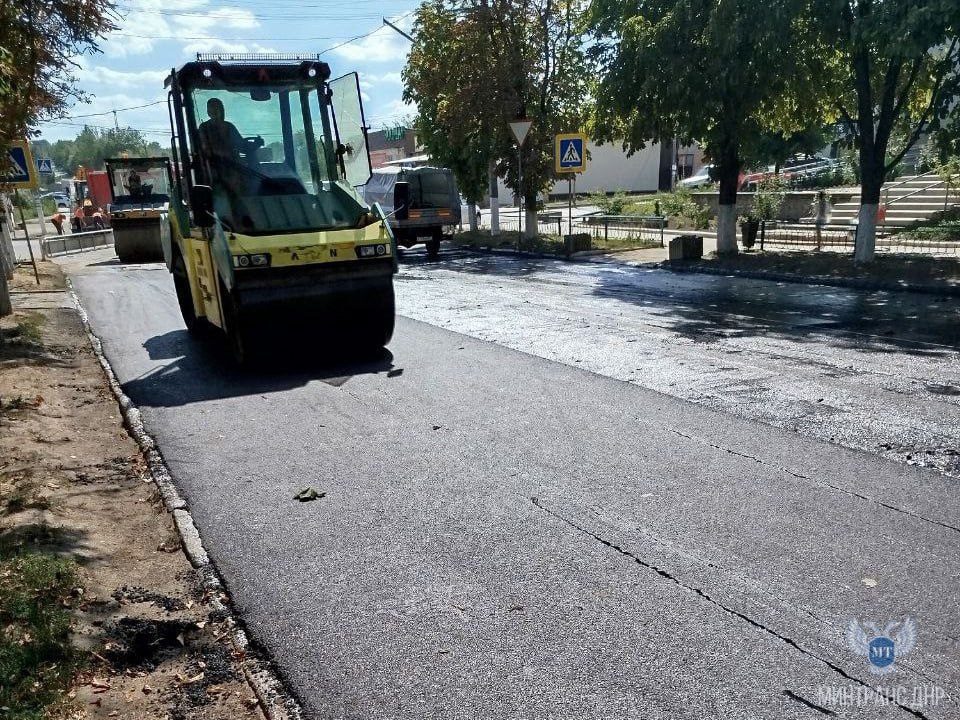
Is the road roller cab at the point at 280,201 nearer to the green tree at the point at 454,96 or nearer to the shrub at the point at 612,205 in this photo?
the green tree at the point at 454,96

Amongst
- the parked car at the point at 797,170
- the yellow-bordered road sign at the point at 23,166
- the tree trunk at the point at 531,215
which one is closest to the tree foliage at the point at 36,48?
the yellow-bordered road sign at the point at 23,166

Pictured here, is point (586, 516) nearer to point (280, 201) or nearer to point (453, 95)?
point (280, 201)

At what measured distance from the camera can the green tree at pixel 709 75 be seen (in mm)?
16203

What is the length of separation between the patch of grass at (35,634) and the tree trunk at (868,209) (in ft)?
53.3

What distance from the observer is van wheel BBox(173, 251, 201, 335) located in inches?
473

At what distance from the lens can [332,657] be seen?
3711mm

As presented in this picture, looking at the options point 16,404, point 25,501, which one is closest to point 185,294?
point 16,404

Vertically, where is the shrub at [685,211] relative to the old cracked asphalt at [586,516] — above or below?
above

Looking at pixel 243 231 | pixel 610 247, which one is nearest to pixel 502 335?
pixel 243 231

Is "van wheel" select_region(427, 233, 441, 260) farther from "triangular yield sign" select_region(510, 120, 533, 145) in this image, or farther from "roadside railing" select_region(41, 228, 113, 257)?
"roadside railing" select_region(41, 228, 113, 257)

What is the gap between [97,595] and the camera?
14.1 ft

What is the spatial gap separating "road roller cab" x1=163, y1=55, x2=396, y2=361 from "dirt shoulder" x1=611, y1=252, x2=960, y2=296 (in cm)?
914

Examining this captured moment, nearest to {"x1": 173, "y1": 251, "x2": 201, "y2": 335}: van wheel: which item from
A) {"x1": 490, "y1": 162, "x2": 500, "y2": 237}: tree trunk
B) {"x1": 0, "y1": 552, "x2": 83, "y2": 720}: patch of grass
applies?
{"x1": 0, "y1": 552, "x2": 83, "y2": 720}: patch of grass

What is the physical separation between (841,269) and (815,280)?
1165 mm
